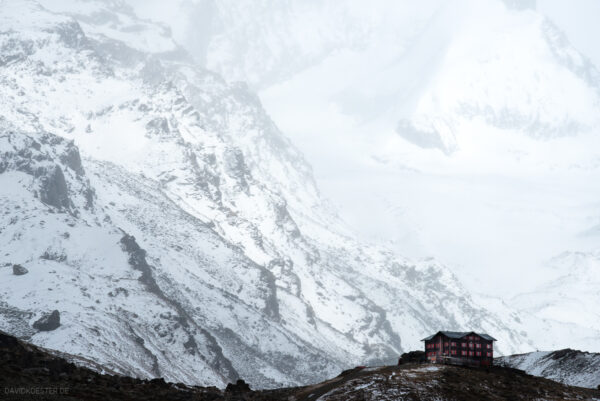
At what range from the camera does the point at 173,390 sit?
135375mm

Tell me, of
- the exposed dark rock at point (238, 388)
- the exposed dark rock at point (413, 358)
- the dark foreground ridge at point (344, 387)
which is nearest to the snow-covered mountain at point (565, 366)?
the dark foreground ridge at point (344, 387)

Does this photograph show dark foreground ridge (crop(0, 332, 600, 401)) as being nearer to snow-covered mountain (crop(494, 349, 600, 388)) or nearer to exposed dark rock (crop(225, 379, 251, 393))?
exposed dark rock (crop(225, 379, 251, 393))

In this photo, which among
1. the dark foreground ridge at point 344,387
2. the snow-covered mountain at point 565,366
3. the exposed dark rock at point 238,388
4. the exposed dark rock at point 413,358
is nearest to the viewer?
the dark foreground ridge at point 344,387

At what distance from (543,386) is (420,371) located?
19.7 meters

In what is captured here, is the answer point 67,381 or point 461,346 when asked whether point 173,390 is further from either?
point 461,346

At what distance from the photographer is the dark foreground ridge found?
117m

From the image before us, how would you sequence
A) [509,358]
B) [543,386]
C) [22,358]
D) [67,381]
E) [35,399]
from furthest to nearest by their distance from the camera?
1. [509,358]
2. [22,358]
3. [543,386]
4. [67,381]
5. [35,399]

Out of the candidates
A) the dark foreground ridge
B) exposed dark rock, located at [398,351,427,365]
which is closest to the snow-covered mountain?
the dark foreground ridge

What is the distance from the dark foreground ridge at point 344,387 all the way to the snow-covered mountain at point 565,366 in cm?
1700

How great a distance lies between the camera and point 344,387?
123 metres

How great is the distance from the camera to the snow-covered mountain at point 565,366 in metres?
156

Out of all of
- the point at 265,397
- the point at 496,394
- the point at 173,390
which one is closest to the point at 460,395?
the point at 496,394

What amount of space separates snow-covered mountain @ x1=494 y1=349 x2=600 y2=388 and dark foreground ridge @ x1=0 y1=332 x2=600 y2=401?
16998 millimetres

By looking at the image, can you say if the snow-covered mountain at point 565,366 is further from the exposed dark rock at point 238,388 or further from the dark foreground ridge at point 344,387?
the exposed dark rock at point 238,388
